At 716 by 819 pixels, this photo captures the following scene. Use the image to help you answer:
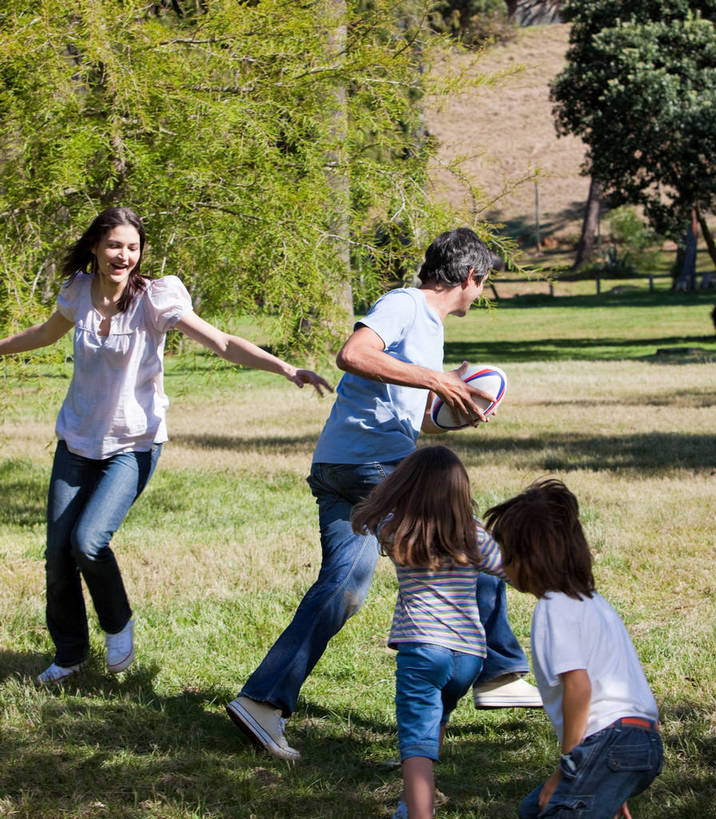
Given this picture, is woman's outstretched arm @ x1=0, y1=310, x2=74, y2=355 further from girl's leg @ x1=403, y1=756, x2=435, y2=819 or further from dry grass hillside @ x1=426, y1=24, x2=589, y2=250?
dry grass hillside @ x1=426, y1=24, x2=589, y2=250

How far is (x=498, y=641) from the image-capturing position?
4.13m

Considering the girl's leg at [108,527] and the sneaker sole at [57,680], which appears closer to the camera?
the girl's leg at [108,527]

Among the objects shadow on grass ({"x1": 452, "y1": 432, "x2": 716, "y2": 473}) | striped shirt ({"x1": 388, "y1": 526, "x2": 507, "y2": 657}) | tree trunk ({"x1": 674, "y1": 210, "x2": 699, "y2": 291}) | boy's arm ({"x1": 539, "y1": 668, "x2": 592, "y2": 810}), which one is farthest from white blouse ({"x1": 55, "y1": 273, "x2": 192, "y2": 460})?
tree trunk ({"x1": 674, "y1": 210, "x2": 699, "y2": 291})

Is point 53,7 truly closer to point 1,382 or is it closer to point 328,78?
point 328,78

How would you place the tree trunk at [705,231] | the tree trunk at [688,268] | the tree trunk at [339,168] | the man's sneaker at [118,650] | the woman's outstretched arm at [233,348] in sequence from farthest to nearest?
1. the tree trunk at [688,268]
2. the tree trunk at [705,231]
3. the tree trunk at [339,168]
4. the man's sneaker at [118,650]
5. the woman's outstretched arm at [233,348]

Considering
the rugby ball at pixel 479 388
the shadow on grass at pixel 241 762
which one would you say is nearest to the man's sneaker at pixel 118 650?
the shadow on grass at pixel 241 762

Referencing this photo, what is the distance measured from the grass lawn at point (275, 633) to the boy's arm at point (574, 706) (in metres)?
0.88

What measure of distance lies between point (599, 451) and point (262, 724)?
7.35 m

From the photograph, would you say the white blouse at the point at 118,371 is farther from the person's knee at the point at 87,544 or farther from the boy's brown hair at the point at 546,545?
the boy's brown hair at the point at 546,545

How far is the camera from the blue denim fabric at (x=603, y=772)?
272 centimetres

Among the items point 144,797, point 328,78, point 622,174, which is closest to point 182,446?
point 328,78

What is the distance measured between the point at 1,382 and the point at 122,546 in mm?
1398

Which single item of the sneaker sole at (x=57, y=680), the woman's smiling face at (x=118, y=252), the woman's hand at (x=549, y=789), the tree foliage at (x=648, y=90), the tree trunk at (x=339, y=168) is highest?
the tree foliage at (x=648, y=90)

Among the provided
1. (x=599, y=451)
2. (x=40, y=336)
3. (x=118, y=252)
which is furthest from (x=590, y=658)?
(x=599, y=451)
